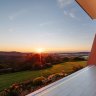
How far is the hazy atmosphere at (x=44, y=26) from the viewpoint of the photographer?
4908mm

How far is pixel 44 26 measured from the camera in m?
7.55

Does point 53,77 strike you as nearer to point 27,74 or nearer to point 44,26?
point 44,26

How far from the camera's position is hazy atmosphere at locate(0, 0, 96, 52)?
4908 millimetres

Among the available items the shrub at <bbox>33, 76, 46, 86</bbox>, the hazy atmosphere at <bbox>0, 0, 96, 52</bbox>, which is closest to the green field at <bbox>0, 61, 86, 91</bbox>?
the shrub at <bbox>33, 76, 46, 86</bbox>

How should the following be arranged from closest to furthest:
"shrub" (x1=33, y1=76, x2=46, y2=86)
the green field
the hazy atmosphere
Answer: the green field < the hazy atmosphere < "shrub" (x1=33, y1=76, x2=46, y2=86)

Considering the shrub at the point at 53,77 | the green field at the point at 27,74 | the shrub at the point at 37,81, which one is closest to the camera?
the green field at the point at 27,74

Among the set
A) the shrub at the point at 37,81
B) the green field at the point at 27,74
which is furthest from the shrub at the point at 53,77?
the shrub at the point at 37,81

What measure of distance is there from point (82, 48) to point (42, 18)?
14.7 feet

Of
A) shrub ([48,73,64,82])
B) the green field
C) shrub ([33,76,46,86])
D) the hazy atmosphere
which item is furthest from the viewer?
shrub ([48,73,64,82])

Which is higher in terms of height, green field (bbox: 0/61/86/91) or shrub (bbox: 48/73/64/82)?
green field (bbox: 0/61/86/91)

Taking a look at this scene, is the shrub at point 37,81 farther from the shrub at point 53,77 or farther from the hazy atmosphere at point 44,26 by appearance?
the hazy atmosphere at point 44,26

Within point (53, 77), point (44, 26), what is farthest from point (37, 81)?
point (44, 26)

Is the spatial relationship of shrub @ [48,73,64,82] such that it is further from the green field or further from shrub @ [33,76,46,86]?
shrub @ [33,76,46,86]

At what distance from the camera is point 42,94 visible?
13.1 feet
